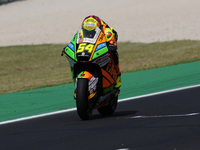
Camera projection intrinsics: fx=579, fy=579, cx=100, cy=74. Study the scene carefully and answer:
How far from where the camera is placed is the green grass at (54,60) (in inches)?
647

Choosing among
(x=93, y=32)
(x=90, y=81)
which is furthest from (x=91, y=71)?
(x=93, y=32)

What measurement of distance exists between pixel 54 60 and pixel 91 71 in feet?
46.3

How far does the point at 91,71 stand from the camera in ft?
27.9

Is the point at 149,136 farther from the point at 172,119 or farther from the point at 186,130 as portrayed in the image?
the point at 172,119

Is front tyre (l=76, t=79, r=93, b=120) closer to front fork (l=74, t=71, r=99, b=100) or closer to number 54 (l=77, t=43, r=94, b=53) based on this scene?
front fork (l=74, t=71, r=99, b=100)

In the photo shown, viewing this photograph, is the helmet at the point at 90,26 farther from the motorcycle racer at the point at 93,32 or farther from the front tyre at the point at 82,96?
the front tyre at the point at 82,96

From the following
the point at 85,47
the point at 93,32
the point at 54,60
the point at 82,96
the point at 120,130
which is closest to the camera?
the point at 120,130

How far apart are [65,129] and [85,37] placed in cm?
152

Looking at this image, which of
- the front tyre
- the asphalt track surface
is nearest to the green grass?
the asphalt track surface

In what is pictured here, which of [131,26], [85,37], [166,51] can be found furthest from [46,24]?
[85,37]

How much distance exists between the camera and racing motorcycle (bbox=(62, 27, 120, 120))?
827cm

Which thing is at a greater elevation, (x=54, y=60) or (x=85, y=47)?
(x=85, y=47)

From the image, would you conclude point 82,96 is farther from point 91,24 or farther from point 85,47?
point 91,24

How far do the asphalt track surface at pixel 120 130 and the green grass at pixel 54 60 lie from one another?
17.7 feet
